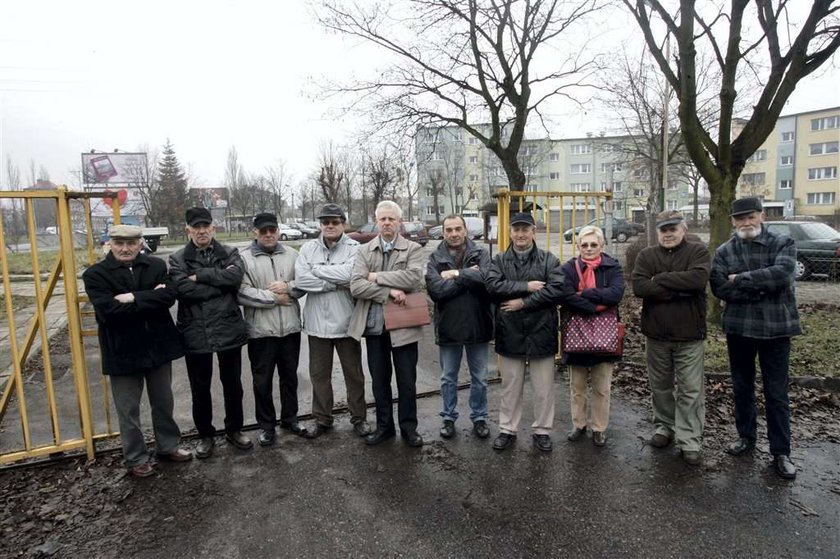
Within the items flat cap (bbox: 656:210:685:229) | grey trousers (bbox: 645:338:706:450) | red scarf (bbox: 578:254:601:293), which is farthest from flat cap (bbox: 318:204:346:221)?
grey trousers (bbox: 645:338:706:450)

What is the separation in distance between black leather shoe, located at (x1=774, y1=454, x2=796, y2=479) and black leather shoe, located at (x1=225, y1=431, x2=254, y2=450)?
3.89 metres

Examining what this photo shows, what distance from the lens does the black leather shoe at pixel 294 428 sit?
14.6 feet

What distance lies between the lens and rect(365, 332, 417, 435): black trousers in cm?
428

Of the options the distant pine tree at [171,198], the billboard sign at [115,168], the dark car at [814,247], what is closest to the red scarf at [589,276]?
the dark car at [814,247]

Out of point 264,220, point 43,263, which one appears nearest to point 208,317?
point 264,220

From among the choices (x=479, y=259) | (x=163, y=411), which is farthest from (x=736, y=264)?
(x=163, y=411)

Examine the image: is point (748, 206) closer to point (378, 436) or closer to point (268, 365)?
point (378, 436)

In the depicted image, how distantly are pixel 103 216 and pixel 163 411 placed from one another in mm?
38427

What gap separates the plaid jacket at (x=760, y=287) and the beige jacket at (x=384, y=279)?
7.50ft

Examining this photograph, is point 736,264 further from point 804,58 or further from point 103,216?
point 103,216

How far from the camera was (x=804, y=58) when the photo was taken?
689 centimetres

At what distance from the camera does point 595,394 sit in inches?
166

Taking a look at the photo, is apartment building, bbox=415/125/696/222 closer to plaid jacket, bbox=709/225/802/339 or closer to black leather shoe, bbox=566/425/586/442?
black leather shoe, bbox=566/425/586/442

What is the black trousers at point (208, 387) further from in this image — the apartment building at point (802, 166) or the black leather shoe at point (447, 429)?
the apartment building at point (802, 166)
